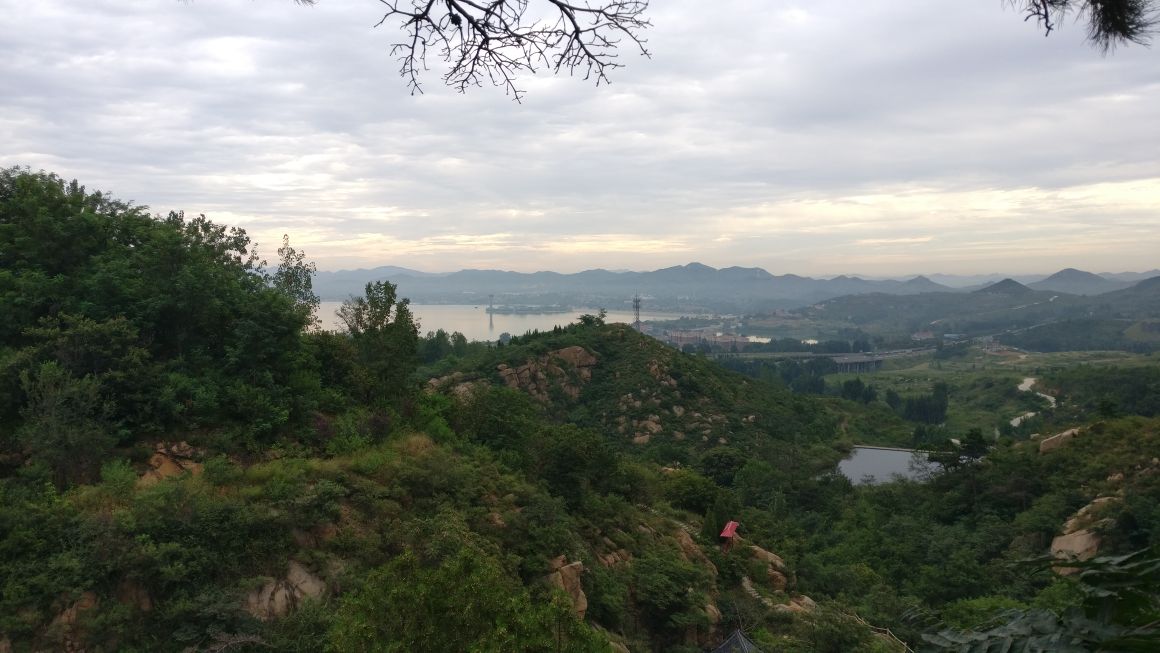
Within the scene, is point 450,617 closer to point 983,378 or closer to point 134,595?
point 134,595

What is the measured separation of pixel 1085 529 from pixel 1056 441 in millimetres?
7478

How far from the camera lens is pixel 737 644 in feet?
36.1

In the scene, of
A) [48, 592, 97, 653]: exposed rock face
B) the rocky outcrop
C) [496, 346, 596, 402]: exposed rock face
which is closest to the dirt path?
[496, 346, 596, 402]: exposed rock face

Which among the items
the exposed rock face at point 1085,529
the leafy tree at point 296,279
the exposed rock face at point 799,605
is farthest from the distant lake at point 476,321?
the exposed rock face at point 1085,529

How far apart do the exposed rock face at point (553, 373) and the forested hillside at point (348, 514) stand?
13.5 metres

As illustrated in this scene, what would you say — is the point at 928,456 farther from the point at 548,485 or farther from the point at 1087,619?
the point at 1087,619

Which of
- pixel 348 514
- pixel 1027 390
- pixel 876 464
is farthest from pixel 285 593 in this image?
pixel 1027 390

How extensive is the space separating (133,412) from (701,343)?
114 metres

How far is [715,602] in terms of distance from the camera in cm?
1221

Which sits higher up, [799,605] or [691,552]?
[691,552]

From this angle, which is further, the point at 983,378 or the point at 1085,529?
the point at 983,378

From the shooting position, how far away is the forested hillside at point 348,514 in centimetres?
543

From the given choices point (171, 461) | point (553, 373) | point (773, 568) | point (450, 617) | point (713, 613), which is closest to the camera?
point (450, 617)

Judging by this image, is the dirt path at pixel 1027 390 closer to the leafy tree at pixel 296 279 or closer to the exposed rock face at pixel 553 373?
the exposed rock face at pixel 553 373
